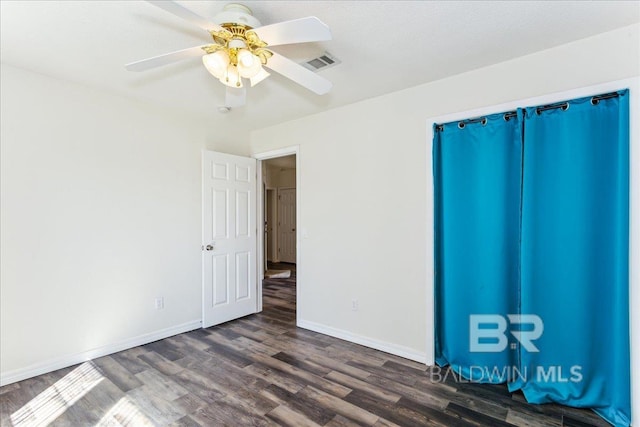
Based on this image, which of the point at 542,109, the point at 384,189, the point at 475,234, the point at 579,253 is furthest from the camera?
the point at 384,189

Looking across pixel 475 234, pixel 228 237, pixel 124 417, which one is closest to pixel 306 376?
pixel 124 417

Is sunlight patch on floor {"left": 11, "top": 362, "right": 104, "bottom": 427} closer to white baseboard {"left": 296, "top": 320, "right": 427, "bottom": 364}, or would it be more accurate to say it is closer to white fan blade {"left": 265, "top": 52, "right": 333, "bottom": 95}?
white baseboard {"left": 296, "top": 320, "right": 427, "bottom": 364}

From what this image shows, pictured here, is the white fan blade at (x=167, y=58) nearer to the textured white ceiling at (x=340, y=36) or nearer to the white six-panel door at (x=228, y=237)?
the textured white ceiling at (x=340, y=36)

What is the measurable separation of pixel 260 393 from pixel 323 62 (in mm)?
2548

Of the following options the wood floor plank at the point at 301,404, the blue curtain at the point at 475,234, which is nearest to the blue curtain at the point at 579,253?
the blue curtain at the point at 475,234

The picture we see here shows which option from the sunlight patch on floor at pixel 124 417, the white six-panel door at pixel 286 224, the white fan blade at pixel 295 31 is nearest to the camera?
the white fan blade at pixel 295 31

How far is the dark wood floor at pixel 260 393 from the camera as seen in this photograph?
79.4 inches

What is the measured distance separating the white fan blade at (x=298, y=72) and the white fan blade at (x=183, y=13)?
0.37 m

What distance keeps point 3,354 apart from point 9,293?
18.6 inches

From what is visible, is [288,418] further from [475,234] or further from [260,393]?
[475,234]

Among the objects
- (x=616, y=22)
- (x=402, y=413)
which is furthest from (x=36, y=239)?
(x=616, y=22)

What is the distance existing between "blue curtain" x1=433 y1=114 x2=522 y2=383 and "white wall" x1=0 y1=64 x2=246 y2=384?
275cm

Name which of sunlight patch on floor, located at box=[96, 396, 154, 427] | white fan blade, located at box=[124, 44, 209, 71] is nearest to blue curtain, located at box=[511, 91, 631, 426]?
white fan blade, located at box=[124, 44, 209, 71]

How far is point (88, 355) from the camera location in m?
2.84
